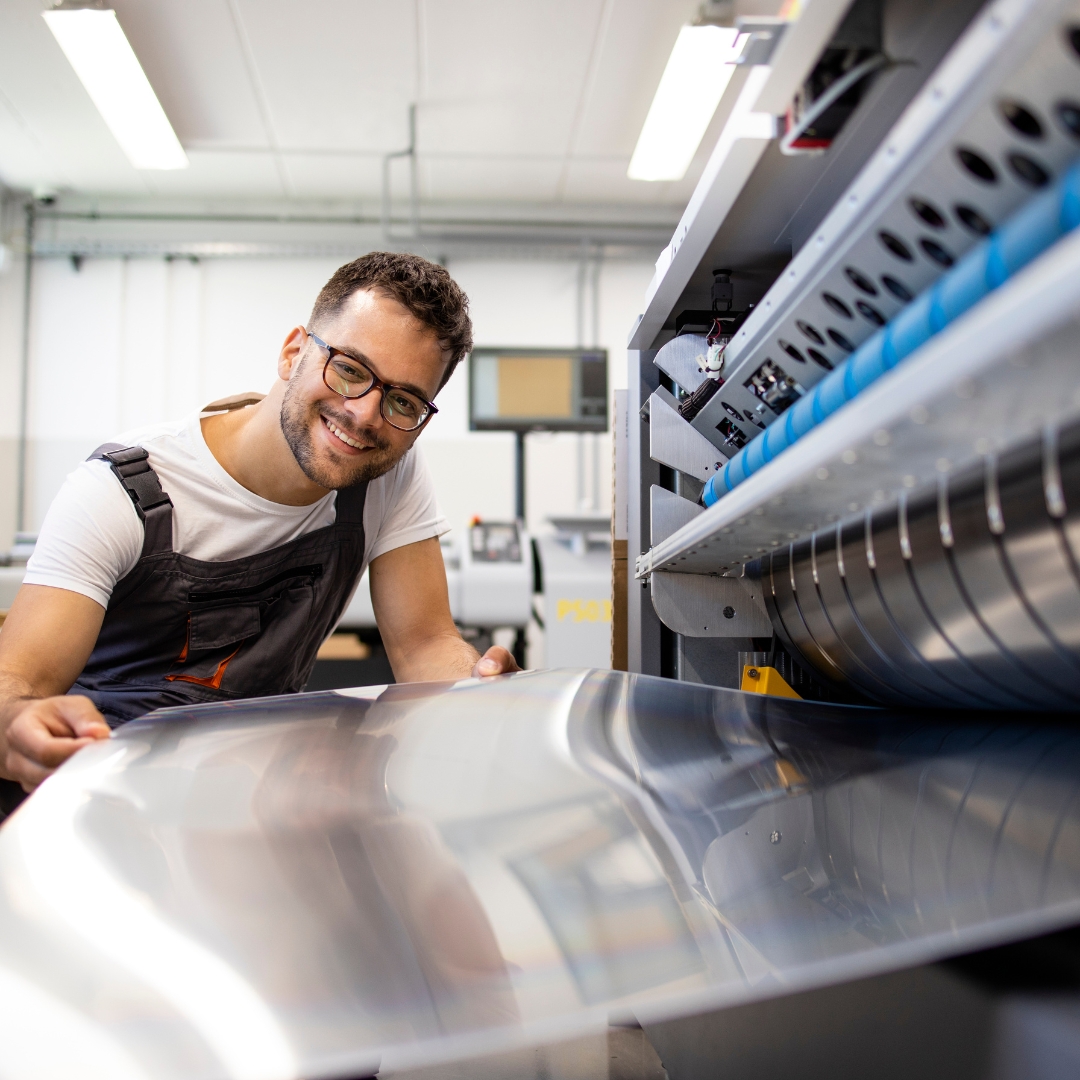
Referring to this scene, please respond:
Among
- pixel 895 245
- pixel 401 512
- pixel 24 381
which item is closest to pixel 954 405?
pixel 895 245

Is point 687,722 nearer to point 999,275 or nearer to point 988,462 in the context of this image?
point 988,462

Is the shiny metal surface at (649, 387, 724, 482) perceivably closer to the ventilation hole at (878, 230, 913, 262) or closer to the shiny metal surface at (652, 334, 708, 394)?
the shiny metal surface at (652, 334, 708, 394)

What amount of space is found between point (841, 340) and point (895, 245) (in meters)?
0.15

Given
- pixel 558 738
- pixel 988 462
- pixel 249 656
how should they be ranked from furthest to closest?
pixel 249 656
pixel 558 738
pixel 988 462

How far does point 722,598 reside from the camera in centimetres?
117

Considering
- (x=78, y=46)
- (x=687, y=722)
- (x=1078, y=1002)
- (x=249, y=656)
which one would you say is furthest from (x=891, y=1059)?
(x=78, y=46)

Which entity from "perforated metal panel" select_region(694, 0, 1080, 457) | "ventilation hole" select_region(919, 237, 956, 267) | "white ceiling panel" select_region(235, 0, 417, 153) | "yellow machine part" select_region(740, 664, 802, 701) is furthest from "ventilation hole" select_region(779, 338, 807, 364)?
"white ceiling panel" select_region(235, 0, 417, 153)

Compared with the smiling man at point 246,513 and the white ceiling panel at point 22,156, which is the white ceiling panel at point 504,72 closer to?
the white ceiling panel at point 22,156

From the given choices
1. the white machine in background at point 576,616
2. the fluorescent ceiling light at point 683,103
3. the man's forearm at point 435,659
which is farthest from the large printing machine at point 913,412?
the fluorescent ceiling light at point 683,103

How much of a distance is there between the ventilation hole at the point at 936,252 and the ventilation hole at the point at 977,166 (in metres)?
0.07

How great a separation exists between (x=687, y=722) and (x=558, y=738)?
0.17m

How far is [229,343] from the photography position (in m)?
4.31

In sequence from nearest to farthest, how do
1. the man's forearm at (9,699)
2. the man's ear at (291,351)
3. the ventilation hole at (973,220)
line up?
the ventilation hole at (973,220)
the man's forearm at (9,699)
the man's ear at (291,351)

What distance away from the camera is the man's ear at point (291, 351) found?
1.36 meters
